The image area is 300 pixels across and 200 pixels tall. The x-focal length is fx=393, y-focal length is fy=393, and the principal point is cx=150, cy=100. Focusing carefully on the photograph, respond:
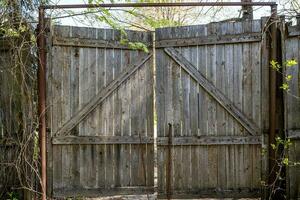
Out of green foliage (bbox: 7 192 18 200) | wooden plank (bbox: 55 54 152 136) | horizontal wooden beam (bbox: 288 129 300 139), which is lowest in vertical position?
green foliage (bbox: 7 192 18 200)

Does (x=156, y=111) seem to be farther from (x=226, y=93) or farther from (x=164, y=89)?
(x=226, y=93)

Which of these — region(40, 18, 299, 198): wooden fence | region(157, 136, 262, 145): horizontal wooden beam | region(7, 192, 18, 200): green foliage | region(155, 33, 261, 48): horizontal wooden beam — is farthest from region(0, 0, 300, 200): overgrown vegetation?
region(155, 33, 261, 48): horizontal wooden beam

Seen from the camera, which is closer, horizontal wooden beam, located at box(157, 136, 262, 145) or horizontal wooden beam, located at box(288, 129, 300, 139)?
horizontal wooden beam, located at box(288, 129, 300, 139)

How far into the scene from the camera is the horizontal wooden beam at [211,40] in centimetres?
571

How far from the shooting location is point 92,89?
19.2 feet

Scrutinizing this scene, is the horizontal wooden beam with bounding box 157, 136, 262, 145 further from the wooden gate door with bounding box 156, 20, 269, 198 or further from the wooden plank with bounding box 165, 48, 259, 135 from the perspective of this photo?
the wooden plank with bounding box 165, 48, 259, 135

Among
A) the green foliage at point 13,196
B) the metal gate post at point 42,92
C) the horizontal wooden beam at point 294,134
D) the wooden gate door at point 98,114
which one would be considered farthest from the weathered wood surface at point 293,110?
the green foliage at point 13,196

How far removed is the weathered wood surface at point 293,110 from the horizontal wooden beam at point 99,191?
2.01 meters

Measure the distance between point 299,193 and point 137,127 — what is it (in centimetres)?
245

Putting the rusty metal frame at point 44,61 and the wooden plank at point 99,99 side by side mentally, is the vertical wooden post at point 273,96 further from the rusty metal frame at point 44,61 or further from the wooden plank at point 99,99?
the wooden plank at point 99,99

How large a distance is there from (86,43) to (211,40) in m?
1.85

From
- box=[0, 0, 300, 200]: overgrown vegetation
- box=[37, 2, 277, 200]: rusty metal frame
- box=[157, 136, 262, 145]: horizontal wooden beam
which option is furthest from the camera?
box=[157, 136, 262, 145]: horizontal wooden beam

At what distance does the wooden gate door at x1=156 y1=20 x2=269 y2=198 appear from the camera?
5.72 meters

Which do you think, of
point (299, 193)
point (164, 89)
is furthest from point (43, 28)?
point (299, 193)
